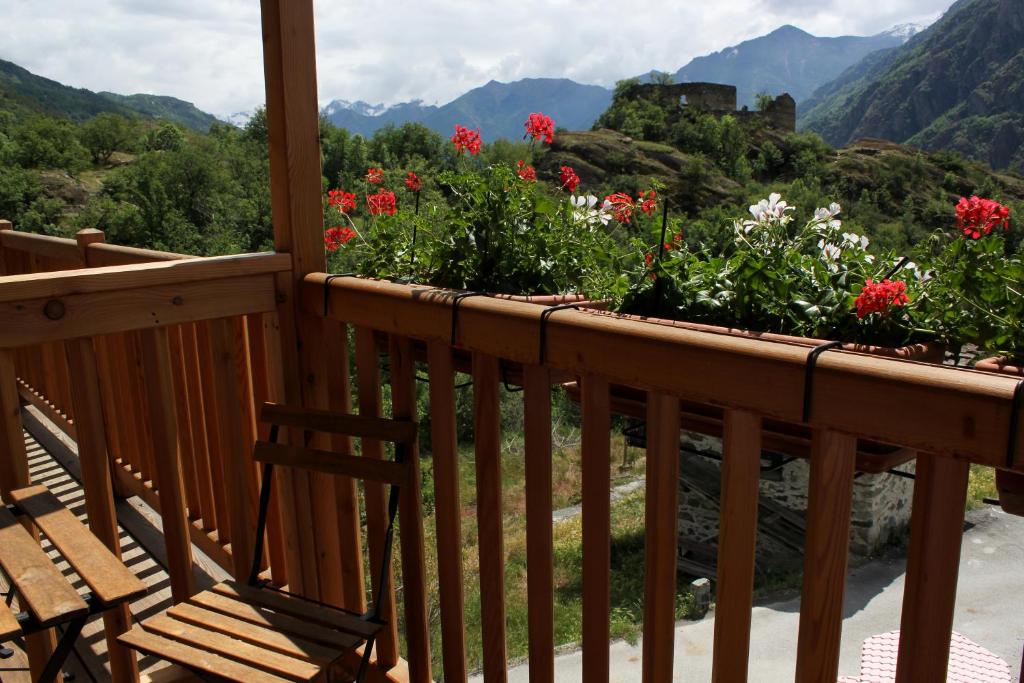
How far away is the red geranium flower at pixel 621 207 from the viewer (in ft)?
5.84

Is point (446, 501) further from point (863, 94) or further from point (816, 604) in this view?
point (863, 94)

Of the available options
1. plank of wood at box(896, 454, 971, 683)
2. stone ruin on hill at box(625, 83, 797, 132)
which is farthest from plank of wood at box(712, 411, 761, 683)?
stone ruin on hill at box(625, 83, 797, 132)

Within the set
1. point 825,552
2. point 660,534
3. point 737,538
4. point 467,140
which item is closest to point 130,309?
point 467,140

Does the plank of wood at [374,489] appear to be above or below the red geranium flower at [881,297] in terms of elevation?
below

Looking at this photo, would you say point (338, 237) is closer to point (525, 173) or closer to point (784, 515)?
point (525, 173)

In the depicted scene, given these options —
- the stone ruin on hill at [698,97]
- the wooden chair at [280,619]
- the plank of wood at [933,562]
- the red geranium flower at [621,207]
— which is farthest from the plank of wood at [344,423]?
the stone ruin on hill at [698,97]

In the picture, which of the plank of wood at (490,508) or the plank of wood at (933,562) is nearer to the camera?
the plank of wood at (933,562)

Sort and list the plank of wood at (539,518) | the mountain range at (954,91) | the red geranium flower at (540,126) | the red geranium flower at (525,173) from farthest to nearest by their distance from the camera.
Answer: the mountain range at (954,91)
the red geranium flower at (540,126)
the red geranium flower at (525,173)
the plank of wood at (539,518)

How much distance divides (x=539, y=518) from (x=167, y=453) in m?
0.91

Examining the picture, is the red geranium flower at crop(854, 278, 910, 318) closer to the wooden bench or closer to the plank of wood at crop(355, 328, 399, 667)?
the plank of wood at crop(355, 328, 399, 667)

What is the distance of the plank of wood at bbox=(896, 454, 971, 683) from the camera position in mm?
826

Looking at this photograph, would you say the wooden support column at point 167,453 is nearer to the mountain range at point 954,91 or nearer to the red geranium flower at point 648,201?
the red geranium flower at point 648,201

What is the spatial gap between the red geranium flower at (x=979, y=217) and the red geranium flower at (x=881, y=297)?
24 centimetres

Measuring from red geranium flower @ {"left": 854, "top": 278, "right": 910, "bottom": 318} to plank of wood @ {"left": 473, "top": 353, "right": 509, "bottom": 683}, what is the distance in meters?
0.61
